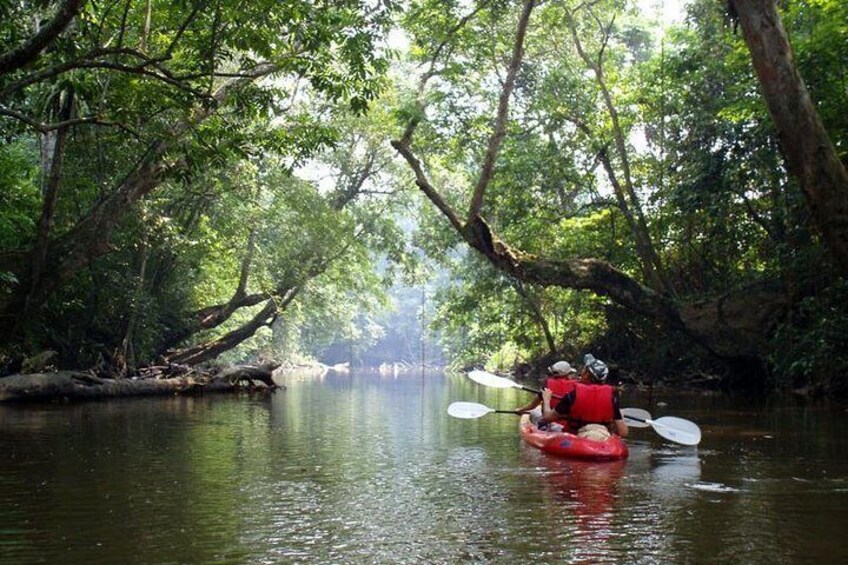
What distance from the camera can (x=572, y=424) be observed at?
942 cm

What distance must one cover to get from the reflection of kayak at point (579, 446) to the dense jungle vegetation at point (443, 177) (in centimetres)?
482

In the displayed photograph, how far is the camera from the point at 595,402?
29.7 ft

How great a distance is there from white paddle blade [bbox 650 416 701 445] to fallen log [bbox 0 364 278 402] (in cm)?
1103

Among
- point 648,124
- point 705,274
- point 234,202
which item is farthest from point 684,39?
point 234,202

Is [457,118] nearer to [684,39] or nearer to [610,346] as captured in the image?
[684,39]

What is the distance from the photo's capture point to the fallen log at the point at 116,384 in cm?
1437

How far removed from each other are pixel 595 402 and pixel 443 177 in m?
22.9

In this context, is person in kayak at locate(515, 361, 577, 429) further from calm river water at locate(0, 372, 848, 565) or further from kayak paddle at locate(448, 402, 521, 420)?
kayak paddle at locate(448, 402, 521, 420)

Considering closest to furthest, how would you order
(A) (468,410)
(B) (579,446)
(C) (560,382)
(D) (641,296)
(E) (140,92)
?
(B) (579,446)
(C) (560,382)
(E) (140,92)
(A) (468,410)
(D) (641,296)

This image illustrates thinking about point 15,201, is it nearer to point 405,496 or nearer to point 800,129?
point 405,496

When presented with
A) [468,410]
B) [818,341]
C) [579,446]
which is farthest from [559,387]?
[818,341]

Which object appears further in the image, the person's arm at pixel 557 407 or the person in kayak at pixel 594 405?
the person's arm at pixel 557 407

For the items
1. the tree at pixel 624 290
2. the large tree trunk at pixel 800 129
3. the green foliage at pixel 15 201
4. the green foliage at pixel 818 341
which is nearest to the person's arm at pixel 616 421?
the large tree trunk at pixel 800 129

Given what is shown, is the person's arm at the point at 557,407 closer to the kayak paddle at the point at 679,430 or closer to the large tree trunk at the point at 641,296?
the kayak paddle at the point at 679,430
